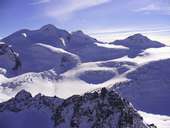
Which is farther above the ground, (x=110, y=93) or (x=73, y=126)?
(x=110, y=93)

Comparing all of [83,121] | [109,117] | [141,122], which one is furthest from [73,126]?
[141,122]

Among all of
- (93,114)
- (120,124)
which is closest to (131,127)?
(120,124)

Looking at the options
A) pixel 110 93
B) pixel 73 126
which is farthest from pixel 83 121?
pixel 110 93

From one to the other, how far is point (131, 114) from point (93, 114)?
55.5ft

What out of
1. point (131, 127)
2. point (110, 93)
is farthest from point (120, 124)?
point (110, 93)

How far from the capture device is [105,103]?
646ft

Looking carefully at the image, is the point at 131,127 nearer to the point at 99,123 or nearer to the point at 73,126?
the point at 99,123

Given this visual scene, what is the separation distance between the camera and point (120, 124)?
186125 millimetres

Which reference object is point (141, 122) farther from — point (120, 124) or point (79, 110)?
point (79, 110)

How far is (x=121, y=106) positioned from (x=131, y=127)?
10.4 metres

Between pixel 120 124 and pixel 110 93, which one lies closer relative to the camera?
pixel 120 124

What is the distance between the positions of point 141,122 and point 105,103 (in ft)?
58.1

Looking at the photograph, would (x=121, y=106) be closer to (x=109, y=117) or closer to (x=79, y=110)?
(x=109, y=117)

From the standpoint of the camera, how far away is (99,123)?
19175 cm
